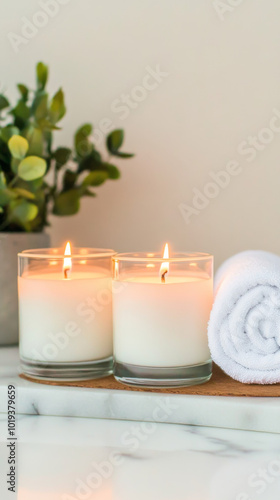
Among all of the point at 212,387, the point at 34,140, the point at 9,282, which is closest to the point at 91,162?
the point at 34,140

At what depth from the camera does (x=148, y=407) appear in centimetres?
60

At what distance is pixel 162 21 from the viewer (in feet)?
3.48

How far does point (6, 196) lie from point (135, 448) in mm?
454

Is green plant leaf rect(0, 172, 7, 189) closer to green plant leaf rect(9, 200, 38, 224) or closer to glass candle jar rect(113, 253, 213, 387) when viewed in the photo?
green plant leaf rect(9, 200, 38, 224)

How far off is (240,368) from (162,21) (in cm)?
70

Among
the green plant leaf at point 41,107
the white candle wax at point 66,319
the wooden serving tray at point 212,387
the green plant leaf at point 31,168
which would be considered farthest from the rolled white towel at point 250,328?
the green plant leaf at point 41,107

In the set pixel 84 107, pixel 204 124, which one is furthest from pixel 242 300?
pixel 84 107

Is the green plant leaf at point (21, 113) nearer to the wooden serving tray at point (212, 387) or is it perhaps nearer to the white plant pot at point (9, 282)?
the white plant pot at point (9, 282)

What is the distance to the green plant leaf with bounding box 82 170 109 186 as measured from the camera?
0.96 metres

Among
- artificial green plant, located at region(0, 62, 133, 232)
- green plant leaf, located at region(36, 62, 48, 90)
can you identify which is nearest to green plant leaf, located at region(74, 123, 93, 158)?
artificial green plant, located at region(0, 62, 133, 232)

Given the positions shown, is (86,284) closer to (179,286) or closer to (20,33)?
(179,286)

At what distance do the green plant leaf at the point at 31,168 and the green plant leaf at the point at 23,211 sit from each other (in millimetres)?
47

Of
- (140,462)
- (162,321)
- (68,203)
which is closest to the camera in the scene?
(140,462)

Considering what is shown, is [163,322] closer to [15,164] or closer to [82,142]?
[15,164]
